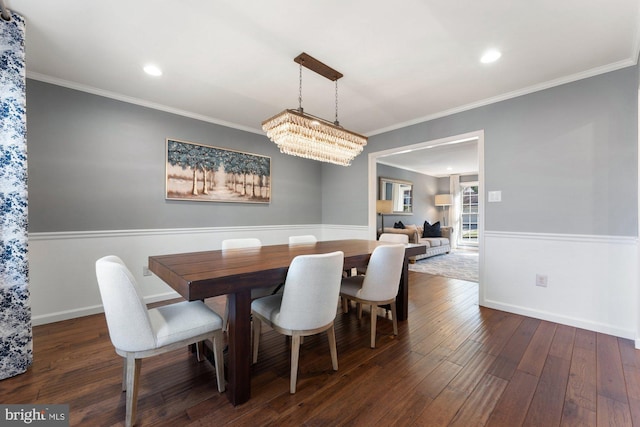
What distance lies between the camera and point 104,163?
2.95m

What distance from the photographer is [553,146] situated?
2.71m

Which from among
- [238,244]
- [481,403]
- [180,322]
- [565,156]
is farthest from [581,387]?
[238,244]

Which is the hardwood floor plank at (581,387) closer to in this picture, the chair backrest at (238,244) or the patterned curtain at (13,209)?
the chair backrest at (238,244)

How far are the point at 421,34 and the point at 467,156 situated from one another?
479 cm

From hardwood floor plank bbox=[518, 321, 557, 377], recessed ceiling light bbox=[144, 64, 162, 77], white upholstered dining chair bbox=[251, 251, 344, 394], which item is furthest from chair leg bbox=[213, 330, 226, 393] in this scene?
recessed ceiling light bbox=[144, 64, 162, 77]

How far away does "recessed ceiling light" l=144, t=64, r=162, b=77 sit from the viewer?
2433mm

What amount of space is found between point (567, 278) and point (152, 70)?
443 centimetres

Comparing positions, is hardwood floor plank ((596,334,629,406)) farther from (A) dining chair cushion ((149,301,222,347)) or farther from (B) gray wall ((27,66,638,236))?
(A) dining chair cushion ((149,301,222,347))

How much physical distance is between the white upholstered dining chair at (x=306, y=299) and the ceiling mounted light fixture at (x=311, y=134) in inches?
44.7

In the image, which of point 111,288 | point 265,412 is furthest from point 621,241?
point 111,288

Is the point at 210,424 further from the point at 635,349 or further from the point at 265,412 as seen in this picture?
the point at 635,349

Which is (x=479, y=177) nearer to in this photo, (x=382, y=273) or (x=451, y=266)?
(x=382, y=273)

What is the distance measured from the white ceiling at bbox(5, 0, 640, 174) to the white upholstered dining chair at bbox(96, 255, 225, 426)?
1704 millimetres

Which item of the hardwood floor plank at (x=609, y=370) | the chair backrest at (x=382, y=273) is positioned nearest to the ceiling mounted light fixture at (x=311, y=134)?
the chair backrest at (x=382, y=273)
